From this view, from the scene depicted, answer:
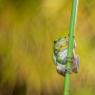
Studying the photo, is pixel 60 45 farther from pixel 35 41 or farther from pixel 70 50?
pixel 35 41

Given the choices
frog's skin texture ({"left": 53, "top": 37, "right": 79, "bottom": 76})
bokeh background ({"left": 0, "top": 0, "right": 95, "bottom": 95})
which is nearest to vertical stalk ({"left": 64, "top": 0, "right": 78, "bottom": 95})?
frog's skin texture ({"left": 53, "top": 37, "right": 79, "bottom": 76})

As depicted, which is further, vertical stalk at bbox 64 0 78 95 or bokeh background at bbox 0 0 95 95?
bokeh background at bbox 0 0 95 95

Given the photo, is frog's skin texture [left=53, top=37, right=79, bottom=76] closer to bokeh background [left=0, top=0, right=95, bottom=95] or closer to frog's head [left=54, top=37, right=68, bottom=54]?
frog's head [left=54, top=37, right=68, bottom=54]

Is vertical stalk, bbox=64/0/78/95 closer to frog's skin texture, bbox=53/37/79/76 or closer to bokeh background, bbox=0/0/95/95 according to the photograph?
frog's skin texture, bbox=53/37/79/76

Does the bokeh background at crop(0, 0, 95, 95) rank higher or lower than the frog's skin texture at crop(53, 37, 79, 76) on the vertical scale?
higher

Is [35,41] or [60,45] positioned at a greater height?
[35,41]

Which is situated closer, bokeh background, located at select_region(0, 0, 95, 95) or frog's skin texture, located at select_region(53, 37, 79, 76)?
frog's skin texture, located at select_region(53, 37, 79, 76)

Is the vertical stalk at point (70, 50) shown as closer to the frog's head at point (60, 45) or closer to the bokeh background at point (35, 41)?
the frog's head at point (60, 45)

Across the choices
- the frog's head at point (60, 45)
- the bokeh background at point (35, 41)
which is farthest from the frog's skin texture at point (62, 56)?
→ the bokeh background at point (35, 41)

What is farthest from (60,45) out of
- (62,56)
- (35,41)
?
(35,41)
